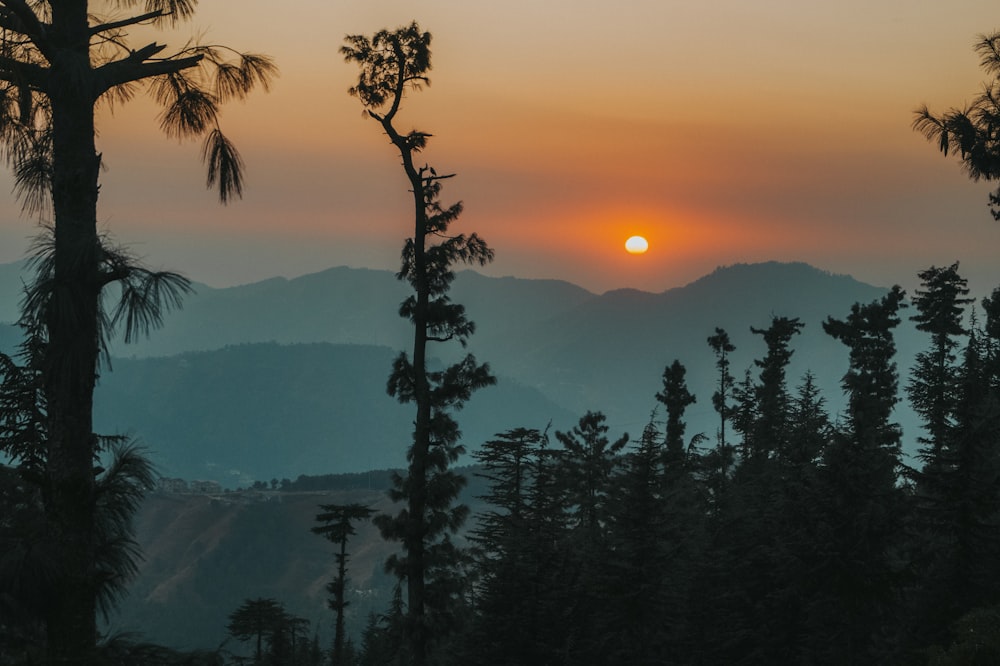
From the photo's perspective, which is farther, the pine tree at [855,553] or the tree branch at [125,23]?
the pine tree at [855,553]

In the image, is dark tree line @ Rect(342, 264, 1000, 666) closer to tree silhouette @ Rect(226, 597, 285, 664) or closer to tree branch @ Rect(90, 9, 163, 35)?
tree branch @ Rect(90, 9, 163, 35)

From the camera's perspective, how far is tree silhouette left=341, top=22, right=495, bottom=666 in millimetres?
26250

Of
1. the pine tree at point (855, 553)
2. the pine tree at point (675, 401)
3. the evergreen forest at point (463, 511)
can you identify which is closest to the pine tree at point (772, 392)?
the pine tree at point (675, 401)

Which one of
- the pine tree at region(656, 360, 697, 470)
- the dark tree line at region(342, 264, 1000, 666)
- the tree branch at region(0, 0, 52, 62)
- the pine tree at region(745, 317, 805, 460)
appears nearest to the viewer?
the tree branch at region(0, 0, 52, 62)

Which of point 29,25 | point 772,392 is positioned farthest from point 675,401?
point 29,25

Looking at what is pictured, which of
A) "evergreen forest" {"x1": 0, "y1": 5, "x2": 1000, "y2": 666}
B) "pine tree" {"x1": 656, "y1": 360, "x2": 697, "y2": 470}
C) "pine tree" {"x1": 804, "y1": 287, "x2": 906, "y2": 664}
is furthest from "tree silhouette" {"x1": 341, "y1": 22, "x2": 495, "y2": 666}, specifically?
"pine tree" {"x1": 656, "y1": 360, "x2": 697, "y2": 470}

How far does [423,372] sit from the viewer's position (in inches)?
1043

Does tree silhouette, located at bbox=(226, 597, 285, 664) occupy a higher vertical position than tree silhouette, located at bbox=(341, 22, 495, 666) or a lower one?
lower

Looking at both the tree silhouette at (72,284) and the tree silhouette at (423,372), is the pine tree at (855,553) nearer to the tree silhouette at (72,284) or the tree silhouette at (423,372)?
the tree silhouette at (423,372)

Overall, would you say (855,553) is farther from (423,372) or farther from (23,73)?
(23,73)

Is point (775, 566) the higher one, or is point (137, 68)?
point (137, 68)

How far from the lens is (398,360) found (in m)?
27.0

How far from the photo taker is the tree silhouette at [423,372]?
2625 centimetres

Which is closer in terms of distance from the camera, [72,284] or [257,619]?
[72,284]
